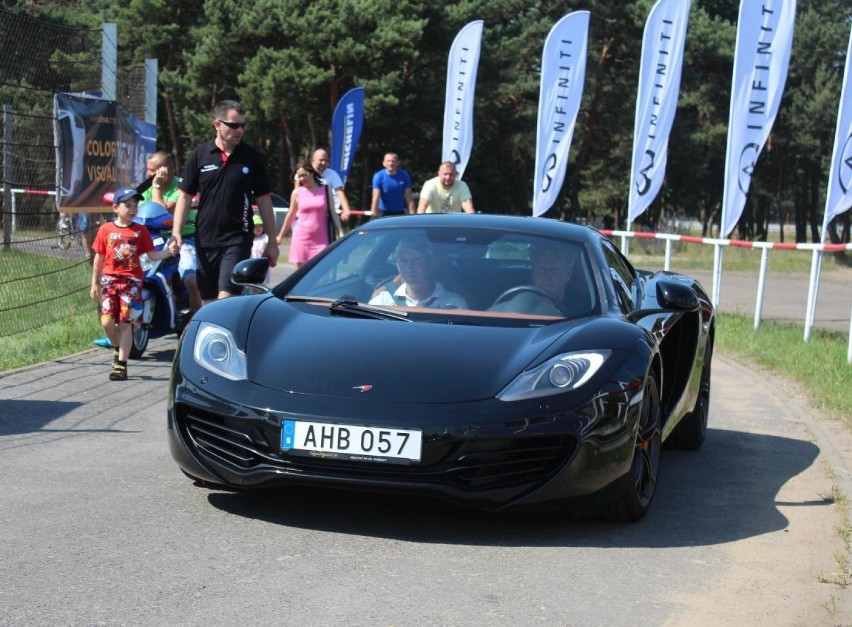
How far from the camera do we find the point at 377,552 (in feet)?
16.3

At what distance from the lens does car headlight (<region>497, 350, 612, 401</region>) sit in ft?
17.0

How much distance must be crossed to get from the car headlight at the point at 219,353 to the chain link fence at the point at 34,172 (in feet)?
18.8

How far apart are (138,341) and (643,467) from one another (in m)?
6.10

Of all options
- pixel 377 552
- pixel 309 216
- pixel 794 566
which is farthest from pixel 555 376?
pixel 309 216

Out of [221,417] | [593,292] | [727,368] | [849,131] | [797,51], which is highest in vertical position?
[797,51]

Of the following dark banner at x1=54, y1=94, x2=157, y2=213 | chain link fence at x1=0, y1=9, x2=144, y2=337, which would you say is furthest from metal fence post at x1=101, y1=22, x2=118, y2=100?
dark banner at x1=54, y1=94, x2=157, y2=213

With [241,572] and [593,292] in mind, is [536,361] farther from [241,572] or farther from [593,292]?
[241,572]

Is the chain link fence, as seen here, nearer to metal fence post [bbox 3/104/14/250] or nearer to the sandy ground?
metal fence post [bbox 3/104/14/250]

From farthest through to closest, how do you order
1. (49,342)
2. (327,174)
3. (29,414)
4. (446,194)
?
1. (446,194)
2. (327,174)
3. (49,342)
4. (29,414)

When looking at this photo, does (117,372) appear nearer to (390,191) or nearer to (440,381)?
(440,381)

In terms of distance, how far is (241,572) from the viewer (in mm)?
4605

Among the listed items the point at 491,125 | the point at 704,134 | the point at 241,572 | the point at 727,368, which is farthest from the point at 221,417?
the point at 704,134

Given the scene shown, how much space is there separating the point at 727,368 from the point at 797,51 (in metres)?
60.5

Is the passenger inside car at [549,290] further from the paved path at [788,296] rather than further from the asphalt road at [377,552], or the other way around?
the paved path at [788,296]
